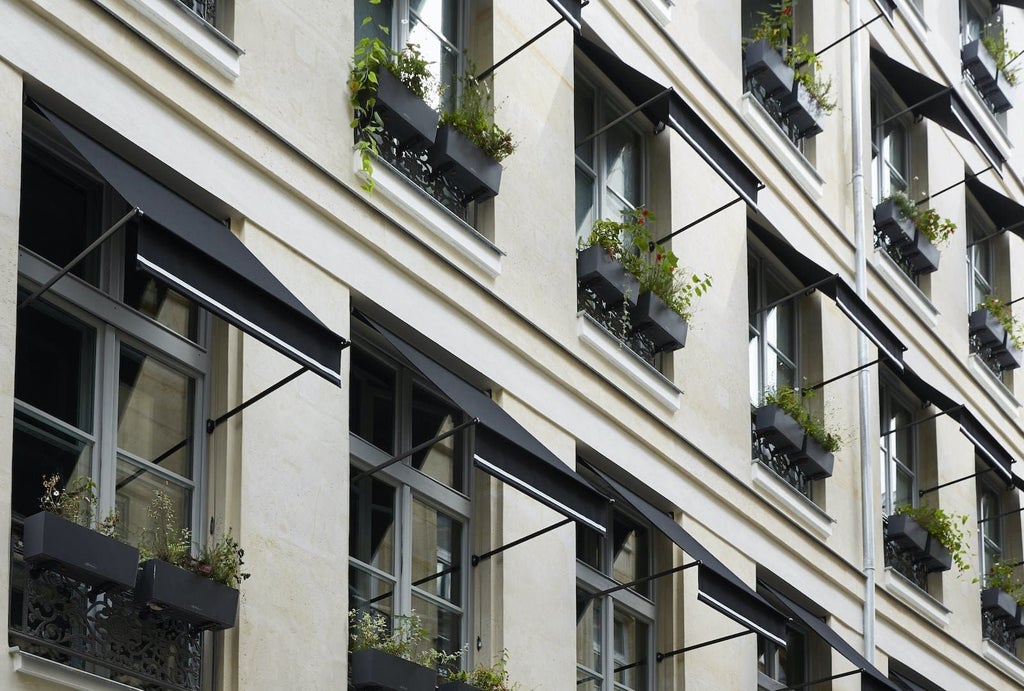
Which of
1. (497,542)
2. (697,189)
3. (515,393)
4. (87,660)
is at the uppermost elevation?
A: (697,189)

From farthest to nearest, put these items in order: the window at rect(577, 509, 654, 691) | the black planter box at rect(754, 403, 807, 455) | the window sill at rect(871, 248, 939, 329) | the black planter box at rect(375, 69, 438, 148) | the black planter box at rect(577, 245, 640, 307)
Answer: the window sill at rect(871, 248, 939, 329)
the black planter box at rect(754, 403, 807, 455)
the black planter box at rect(577, 245, 640, 307)
the window at rect(577, 509, 654, 691)
the black planter box at rect(375, 69, 438, 148)

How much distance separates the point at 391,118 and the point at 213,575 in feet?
12.0

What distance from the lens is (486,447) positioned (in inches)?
417

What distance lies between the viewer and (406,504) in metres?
11.7

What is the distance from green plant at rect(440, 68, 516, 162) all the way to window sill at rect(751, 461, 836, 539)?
13.5 ft

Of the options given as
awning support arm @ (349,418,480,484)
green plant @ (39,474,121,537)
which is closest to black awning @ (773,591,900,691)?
awning support arm @ (349,418,480,484)

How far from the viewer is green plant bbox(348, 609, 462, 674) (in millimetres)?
10820

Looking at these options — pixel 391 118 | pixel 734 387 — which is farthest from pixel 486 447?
pixel 734 387

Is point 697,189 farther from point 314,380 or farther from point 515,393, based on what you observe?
point 314,380

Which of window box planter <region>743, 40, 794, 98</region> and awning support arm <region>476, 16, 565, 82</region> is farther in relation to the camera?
window box planter <region>743, 40, 794, 98</region>

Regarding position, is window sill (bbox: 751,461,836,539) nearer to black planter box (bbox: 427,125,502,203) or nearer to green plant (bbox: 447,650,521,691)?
black planter box (bbox: 427,125,502,203)

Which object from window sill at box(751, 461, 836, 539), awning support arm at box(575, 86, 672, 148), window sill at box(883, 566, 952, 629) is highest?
awning support arm at box(575, 86, 672, 148)

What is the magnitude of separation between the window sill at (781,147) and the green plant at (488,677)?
6663mm

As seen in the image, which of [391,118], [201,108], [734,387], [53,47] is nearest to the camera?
[53,47]
